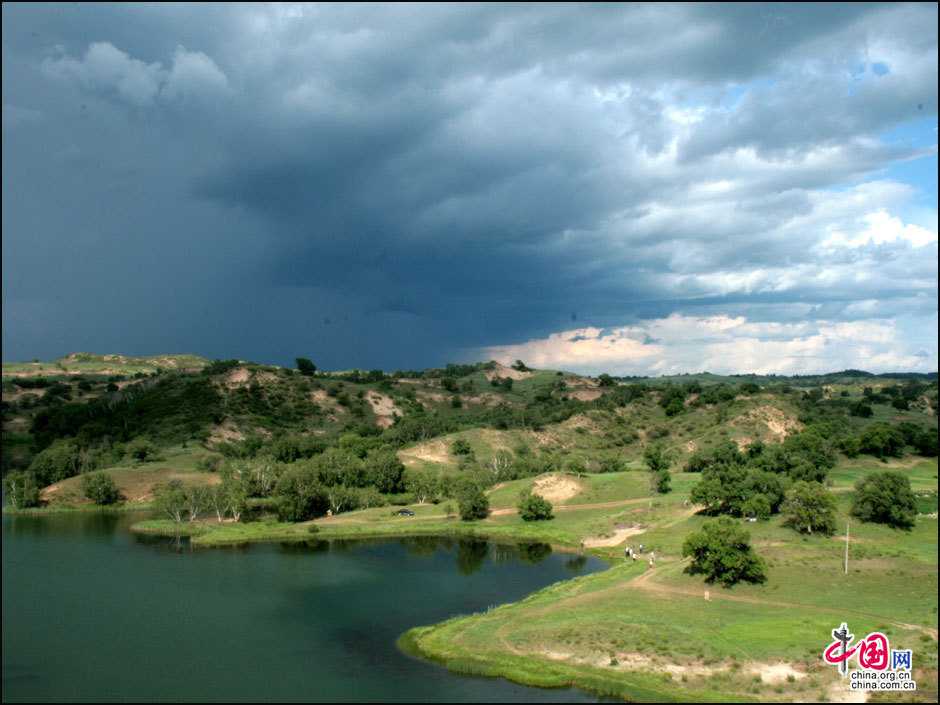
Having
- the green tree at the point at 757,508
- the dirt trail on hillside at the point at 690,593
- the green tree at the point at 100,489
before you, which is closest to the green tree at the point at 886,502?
the green tree at the point at 757,508

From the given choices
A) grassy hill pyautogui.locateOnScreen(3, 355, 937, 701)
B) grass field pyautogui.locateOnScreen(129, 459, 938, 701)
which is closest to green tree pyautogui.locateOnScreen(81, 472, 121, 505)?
grassy hill pyautogui.locateOnScreen(3, 355, 937, 701)

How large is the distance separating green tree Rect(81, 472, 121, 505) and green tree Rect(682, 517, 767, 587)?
335 ft

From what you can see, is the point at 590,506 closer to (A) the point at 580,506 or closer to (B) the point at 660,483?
(A) the point at 580,506

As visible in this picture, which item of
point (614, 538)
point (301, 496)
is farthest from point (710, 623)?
point (301, 496)

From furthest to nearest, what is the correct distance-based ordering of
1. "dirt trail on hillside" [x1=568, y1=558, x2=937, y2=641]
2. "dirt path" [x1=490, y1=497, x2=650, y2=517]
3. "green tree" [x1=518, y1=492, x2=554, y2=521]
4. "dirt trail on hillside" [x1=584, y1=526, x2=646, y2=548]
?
"dirt path" [x1=490, y1=497, x2=650, y2=517], "green tree" [x1=518, y1=492, x2=554, y2=521], "dirt trail on hillside" [x1=584, y1=526, x2=646, y2=548], "dirt trail on hillside" [x1=568, y1=558, x2=937, y2=641]

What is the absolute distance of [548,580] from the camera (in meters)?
81.0

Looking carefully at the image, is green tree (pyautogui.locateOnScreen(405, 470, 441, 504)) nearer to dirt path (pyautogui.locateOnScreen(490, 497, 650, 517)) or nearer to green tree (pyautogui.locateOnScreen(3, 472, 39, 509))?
dirt path (pyautogui.locateOnScreen(490, 497, 650, 517))

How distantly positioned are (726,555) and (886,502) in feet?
101

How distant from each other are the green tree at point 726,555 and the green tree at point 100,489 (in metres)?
102

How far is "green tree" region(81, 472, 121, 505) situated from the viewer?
129000mm

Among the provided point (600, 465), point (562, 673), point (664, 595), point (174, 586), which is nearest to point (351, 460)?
point (600, 465)

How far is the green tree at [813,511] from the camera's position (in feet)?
277

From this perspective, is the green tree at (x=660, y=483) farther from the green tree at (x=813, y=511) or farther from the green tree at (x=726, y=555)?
the green tree at (x=726, y=555)

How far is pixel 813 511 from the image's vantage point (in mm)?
84688
